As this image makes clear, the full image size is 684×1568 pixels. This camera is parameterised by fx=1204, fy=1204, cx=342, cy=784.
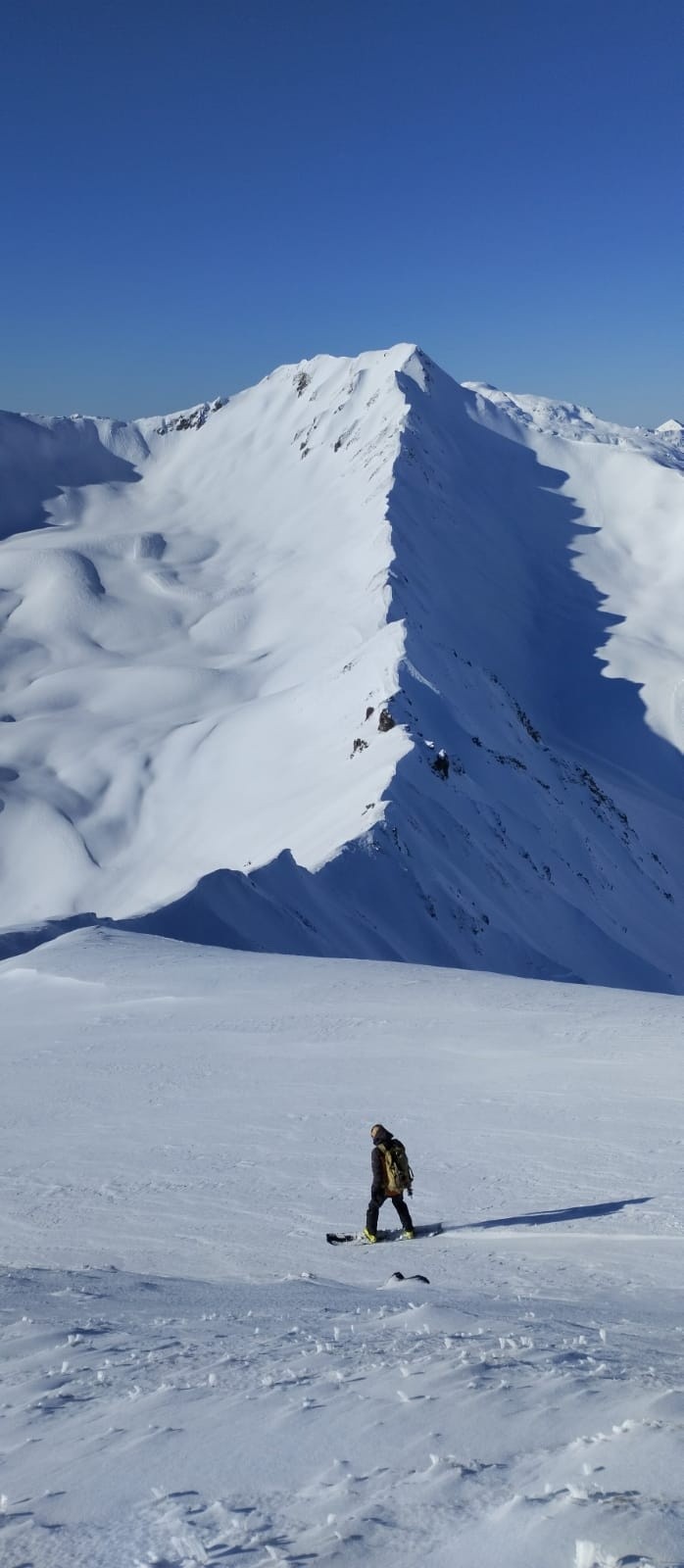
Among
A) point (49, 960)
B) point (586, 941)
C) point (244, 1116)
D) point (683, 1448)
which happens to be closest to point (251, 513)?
point (586, 941)

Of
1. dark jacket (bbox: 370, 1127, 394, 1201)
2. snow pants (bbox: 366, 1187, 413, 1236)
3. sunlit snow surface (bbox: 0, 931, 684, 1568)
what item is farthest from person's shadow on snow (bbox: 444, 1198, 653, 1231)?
dark jacket (bbox: 370, 1127, 394, 1201)

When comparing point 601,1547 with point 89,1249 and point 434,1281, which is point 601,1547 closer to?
point 434,1281

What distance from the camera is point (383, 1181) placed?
10141 millimetres

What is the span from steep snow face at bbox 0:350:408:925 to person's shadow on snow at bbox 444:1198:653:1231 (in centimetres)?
2301

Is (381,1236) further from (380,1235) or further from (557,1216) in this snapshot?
(557,1216)

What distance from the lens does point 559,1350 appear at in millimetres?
5922

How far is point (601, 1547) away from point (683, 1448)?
721 mm

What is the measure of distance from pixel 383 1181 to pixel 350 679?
53932 millimetres

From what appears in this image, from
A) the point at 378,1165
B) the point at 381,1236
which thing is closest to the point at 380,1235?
the point at 381,1236

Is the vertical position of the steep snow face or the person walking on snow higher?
the steep snow face

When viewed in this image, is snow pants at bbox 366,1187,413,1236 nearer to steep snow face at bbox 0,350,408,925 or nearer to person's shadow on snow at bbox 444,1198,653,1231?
person's shadow on snow at bbox 444,1198,653,1231

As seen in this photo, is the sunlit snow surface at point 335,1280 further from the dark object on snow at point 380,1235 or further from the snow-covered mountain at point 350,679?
the snow-covered mountain at point 350,679

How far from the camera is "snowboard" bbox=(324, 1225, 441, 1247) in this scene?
9.95 meters

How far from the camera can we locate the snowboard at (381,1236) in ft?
32.7
